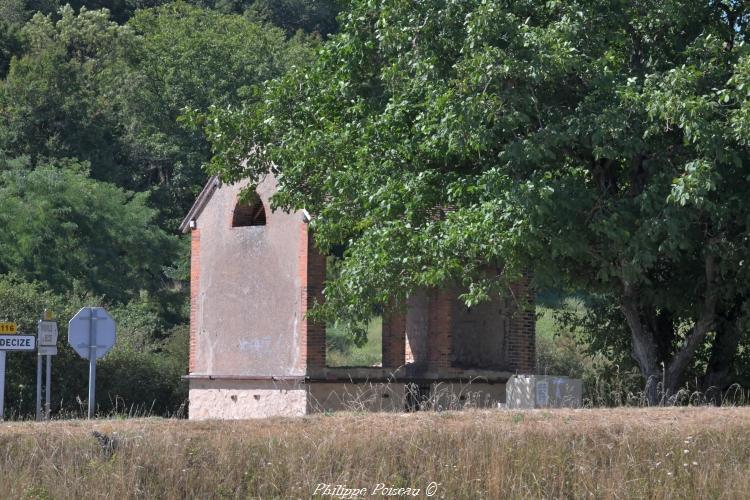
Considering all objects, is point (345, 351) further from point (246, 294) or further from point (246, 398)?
point (246, 398)

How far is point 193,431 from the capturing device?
11398 millimetres

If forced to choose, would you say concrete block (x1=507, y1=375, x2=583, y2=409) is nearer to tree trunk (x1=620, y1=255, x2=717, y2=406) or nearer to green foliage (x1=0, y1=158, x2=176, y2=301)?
tree trunk (x1=620, y1=255, x2=717, y2=406)

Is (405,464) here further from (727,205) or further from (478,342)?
(478,342)

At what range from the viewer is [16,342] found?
58.4 ft

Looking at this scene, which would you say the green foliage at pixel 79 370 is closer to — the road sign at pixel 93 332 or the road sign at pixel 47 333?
the road sign at pixel 47 333

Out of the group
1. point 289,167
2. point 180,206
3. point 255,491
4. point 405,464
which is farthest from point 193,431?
point 180,206

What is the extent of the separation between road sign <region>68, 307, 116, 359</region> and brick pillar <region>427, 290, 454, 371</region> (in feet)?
25.6

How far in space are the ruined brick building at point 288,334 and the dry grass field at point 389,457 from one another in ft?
33.9

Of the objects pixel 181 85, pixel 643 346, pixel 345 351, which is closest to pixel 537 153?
pixel 643 346

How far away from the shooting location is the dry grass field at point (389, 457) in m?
10.8

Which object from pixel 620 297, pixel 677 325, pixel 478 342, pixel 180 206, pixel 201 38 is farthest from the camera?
pixel 201 38

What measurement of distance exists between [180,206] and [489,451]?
42.9 metres

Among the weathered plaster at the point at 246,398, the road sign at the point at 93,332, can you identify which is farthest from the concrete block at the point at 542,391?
the road sign at the point at 93,332

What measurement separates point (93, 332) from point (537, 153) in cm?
687
